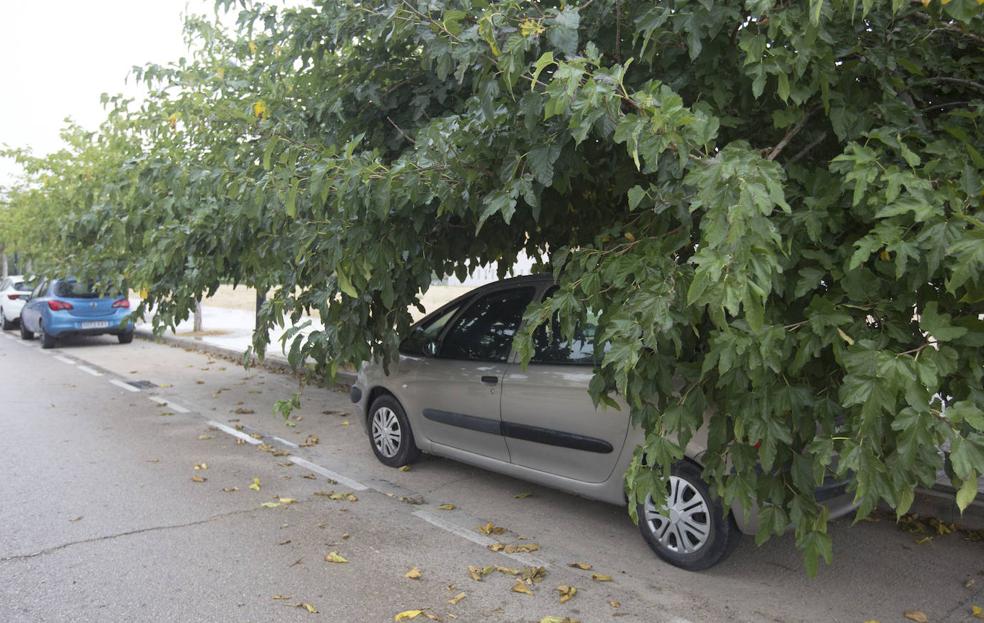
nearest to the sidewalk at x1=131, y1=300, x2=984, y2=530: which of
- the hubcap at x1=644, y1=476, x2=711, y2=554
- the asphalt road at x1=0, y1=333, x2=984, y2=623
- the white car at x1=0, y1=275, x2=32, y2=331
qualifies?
the asphalt road at x1=0, y1=333, x2=984, y2=623

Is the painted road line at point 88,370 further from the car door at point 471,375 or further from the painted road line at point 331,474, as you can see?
the car door at point 471,375

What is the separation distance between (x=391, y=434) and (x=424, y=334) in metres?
0.97

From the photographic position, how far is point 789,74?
3086mm

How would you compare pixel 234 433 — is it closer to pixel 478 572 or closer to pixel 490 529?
pixel 490 529

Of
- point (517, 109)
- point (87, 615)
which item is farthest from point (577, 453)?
point (87, 615)

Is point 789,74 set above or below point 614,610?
above

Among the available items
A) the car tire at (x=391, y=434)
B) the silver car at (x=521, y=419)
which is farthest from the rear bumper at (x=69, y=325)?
the silver car at (x=521, y=419)

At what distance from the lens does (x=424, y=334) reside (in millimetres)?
Answer: 5926

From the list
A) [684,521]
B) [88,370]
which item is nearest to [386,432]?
[684,521]

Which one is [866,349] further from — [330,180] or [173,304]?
[173,304]

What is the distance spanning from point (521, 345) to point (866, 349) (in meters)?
1.46

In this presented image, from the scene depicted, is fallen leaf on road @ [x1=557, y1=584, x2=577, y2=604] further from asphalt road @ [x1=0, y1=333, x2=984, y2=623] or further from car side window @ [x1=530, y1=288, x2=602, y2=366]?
car side window @ [x1=530, y1=288, x2=602, y2=366]

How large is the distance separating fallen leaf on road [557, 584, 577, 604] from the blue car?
531 inches

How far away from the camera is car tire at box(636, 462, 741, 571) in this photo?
4039 mm
